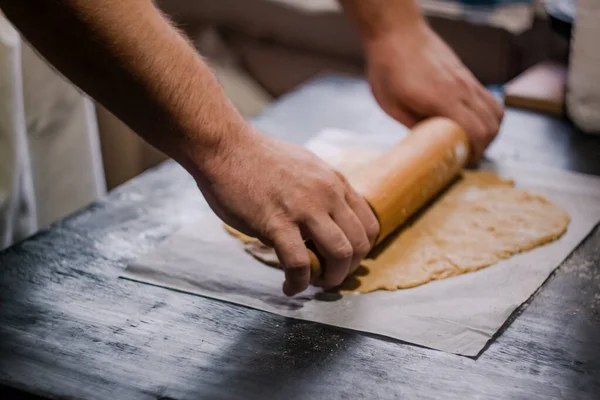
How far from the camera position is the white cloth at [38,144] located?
1.37 m

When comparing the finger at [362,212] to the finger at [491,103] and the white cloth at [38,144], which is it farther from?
the white cloth at [38,144]

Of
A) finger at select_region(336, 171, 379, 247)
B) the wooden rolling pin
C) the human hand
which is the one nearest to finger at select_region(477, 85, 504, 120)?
the human hand


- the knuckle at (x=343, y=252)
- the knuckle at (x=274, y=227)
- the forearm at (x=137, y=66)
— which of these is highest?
the forearm at (x=137, y=66)

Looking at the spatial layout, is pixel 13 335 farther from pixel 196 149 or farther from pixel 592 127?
pixel 592 127

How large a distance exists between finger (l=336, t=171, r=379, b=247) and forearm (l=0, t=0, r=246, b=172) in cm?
18

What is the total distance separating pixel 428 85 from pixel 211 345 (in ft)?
2.36

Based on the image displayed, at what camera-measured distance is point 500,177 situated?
1.41 meters

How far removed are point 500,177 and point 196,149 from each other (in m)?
0.67

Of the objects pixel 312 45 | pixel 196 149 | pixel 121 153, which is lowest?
pixel 121 153

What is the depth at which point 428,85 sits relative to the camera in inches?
55.8

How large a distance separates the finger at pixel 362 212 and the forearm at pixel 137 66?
0.60 ft

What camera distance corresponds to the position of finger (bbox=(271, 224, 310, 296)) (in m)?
0.97

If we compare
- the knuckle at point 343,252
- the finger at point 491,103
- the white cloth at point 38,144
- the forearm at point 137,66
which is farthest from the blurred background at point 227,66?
the knuckle at point 343,252

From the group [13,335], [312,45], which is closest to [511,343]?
[13,335]
